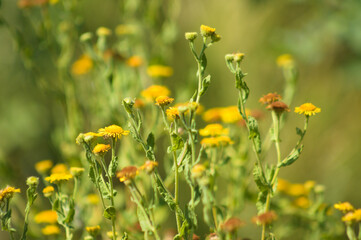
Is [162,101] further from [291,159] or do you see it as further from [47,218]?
[47,218]

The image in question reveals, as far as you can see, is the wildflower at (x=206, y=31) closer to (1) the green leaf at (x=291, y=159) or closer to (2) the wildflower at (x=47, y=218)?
(1) the green leaf at (x=291, y=159)

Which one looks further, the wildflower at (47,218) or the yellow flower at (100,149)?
the wildflower at (47,218)

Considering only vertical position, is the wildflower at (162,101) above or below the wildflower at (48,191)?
above

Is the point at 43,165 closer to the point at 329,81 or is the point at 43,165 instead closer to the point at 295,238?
the point at 295,238

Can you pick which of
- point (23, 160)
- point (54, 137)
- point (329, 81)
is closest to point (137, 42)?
point (54, 137)

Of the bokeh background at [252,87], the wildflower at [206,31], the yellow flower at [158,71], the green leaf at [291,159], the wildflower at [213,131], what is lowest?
the green leaf at [291,159]

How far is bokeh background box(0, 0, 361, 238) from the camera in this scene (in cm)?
229

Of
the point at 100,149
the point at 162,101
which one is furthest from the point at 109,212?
the point at 162,101

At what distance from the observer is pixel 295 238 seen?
6.16 feet

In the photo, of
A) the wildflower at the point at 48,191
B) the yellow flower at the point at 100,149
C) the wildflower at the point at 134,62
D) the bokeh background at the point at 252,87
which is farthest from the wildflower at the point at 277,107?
the bokeh background at the point at 252,87

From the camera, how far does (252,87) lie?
8.94 ft

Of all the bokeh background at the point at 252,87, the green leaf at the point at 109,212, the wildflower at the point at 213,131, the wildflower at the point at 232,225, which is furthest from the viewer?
the bokeh background at the point at 252,87

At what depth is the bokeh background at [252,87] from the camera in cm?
229

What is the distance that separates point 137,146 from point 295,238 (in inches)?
41.8
